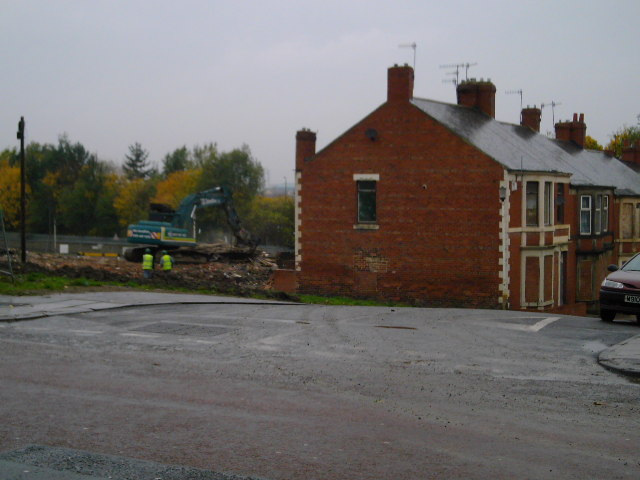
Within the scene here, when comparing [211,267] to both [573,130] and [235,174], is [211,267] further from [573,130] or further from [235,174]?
[235,174]

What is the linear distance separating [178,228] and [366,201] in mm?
13516

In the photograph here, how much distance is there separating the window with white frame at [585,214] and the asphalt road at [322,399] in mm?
20633

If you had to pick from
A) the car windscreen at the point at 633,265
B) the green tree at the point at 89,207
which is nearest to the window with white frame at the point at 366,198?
the car windscreen at the point at 633,265

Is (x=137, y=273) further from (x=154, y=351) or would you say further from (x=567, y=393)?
(x=567, y=393)

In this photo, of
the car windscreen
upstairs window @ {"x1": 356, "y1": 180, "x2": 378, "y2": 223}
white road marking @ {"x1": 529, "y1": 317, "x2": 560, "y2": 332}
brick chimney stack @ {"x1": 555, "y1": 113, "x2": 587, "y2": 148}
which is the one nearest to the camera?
white road marking @ {"x1": 529, "y1": 317, "x2": 560, "y2": 332}

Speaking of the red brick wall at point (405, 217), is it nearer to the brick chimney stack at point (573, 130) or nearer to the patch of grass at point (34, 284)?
the patch of grass at point (34, 284)

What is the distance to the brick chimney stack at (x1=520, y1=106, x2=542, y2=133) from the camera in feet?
138

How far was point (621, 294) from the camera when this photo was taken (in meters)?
17.6

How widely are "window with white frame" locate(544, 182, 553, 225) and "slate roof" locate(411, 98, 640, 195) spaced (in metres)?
0.73

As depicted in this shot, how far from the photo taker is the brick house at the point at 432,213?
29281mm

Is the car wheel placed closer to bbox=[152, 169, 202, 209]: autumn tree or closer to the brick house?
the brick house

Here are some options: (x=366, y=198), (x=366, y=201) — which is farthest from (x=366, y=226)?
(x=366, y=198)

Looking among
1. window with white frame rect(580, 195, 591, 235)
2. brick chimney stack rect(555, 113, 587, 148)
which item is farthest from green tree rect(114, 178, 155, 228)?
window with white frame rect(580, 195, 591, 235)

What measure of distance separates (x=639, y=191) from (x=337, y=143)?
20.5 meters
